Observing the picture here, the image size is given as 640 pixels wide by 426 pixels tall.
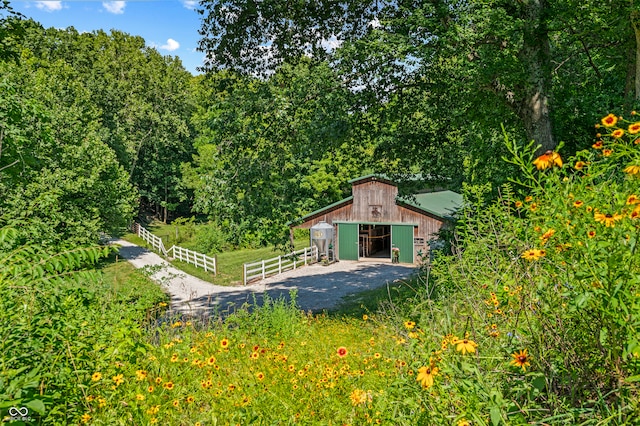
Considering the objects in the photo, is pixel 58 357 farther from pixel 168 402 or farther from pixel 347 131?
pixel 347 131

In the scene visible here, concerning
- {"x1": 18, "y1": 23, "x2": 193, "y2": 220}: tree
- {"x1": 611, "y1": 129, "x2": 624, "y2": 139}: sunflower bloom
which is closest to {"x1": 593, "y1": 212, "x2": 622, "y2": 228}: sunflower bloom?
{"x1": 611, "y1": 129, "x2": 624, "y2": 139}: sunflower bloom

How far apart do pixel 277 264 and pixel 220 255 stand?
8169 mm

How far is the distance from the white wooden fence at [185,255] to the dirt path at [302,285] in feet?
3.92

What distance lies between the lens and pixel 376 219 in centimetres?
2423

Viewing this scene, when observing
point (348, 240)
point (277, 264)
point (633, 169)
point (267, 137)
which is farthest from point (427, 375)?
point (348, 240)

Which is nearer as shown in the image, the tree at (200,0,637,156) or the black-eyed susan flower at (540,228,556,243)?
the black-eyed susan flower at (540,228,556,243)

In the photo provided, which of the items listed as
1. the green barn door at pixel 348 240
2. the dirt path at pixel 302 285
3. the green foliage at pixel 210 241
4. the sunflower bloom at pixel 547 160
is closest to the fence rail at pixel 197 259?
the dirt path at pixel 302 285

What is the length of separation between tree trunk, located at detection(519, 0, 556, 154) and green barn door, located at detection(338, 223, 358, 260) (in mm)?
17234

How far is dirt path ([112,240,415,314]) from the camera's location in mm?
14719

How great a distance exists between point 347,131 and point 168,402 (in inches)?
239

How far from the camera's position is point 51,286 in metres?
2.77

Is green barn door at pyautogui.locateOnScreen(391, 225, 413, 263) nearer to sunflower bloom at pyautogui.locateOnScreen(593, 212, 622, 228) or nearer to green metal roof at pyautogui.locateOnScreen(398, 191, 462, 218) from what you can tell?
green metal roof at pyautogui.locateOnScreen(398, 191, 462, 218)

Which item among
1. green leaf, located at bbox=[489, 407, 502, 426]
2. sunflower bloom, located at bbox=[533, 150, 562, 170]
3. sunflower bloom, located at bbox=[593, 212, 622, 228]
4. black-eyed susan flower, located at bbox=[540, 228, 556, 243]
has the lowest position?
green leaf, located at bbox=[489, 407, 502, 426]

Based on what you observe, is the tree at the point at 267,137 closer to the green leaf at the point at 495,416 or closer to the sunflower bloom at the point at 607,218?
the sunflower bloom at the point at 607,218
